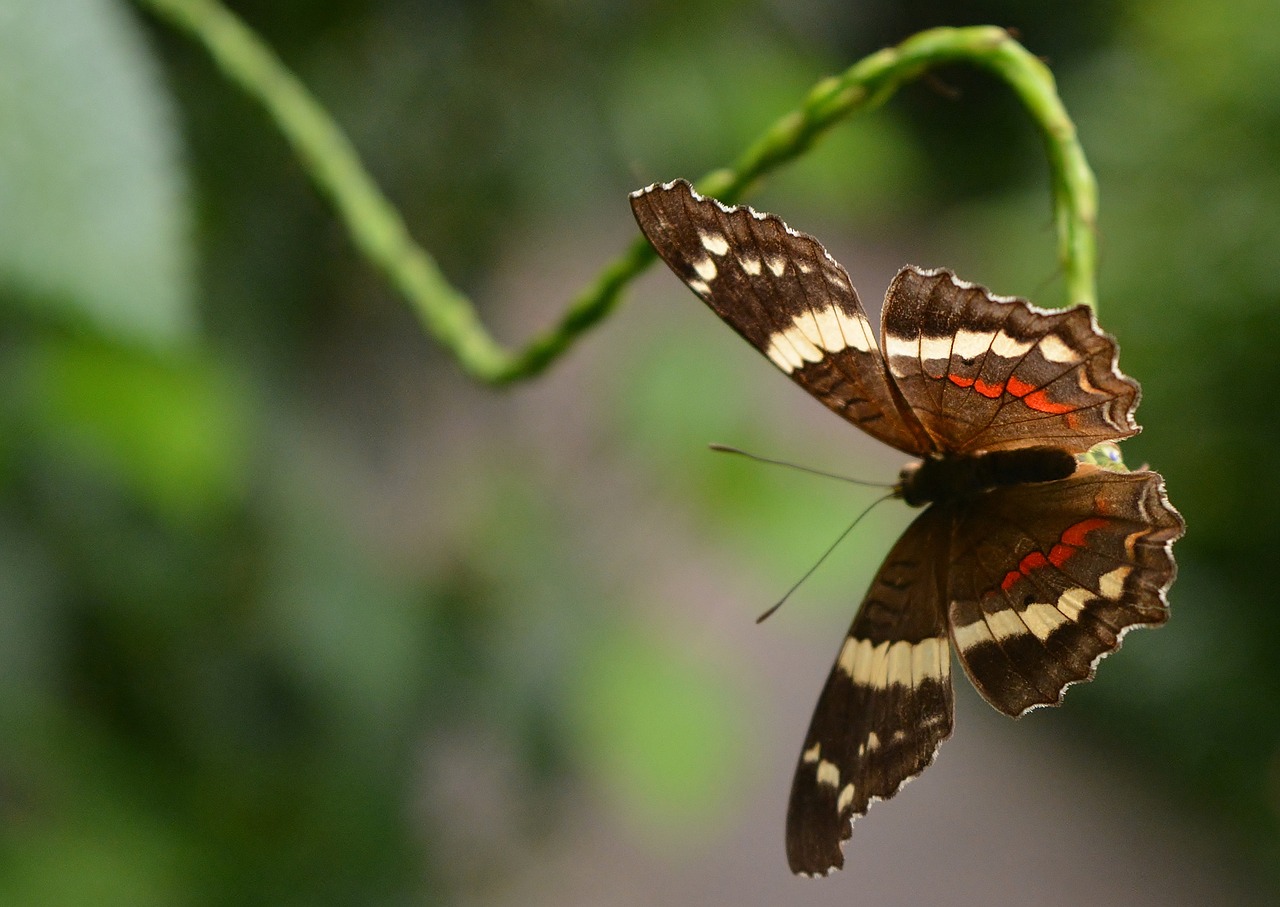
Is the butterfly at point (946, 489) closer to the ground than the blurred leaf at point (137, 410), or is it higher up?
closer to the ground

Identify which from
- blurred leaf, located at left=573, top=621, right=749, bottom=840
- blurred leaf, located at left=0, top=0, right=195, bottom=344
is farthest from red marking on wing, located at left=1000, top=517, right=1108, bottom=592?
blurred leaf, located at left=573, top=621, right=749, bottom=840

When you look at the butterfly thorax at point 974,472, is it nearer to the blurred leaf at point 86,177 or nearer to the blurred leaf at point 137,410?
the blurred leaf at point 86,177

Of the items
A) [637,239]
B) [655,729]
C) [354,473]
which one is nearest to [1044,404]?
[637,239]

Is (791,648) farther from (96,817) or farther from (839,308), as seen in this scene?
(839,308)

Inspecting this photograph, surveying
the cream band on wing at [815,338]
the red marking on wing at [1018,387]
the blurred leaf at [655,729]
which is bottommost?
the red marking on wing at [1018,387]

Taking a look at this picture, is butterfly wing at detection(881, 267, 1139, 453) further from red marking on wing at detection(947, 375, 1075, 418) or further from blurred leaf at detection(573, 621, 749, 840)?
blurred leaf at detection(573, 621, 749, 840)

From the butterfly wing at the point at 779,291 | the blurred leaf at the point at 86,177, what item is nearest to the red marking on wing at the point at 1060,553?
the butterfly wing at the point at 779,291

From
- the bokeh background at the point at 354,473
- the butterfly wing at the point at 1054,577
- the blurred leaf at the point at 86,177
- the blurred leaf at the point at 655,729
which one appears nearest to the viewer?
the blurred leaf at the point at 86,177
